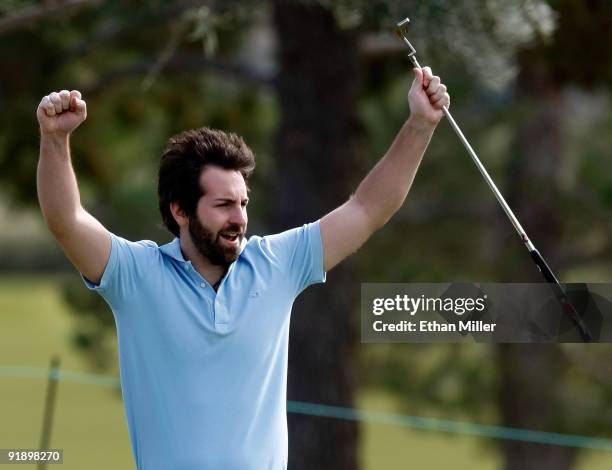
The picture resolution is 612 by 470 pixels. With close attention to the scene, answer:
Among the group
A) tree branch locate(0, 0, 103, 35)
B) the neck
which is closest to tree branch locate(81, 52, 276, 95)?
tree branch locate(0, 0, 103, 35)

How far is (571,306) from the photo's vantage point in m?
3.83

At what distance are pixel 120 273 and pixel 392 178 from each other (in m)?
0.64

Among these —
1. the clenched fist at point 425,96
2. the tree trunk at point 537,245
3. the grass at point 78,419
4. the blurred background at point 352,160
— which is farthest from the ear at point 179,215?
the tree trunk at point 537,245

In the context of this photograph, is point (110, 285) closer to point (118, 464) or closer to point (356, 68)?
point (356, 68)

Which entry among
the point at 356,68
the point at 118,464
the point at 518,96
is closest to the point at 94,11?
the point at 356,68

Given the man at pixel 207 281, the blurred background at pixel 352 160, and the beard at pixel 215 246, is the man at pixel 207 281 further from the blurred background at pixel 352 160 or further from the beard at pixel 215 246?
the blurred background at pixel 352 160

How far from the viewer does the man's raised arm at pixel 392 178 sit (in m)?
3.14

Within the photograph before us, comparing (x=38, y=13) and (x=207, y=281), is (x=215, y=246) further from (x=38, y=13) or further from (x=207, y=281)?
(x=38, y=13)

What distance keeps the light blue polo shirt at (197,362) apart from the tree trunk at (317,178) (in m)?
5.87

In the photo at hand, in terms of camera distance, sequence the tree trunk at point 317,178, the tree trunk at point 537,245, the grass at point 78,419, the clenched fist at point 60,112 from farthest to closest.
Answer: the tree trunk at point 537,245
the tree trunk at point 317,178
the grass at point 78,419
the clenched fist at point 60,112

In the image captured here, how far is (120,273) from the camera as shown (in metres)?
3.01

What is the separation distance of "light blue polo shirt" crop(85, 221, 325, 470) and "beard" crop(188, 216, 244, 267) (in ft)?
0.16

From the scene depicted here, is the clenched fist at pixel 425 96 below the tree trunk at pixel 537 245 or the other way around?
below

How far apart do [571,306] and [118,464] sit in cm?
780
